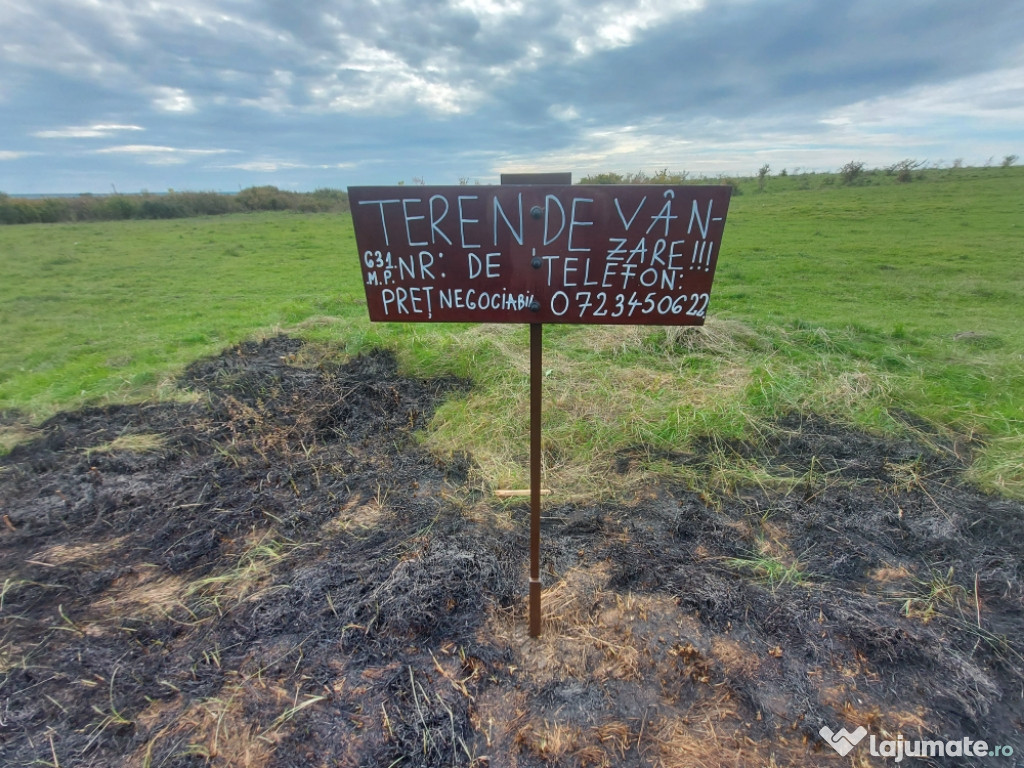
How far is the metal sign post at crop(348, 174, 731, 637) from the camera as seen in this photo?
1566 millimetres

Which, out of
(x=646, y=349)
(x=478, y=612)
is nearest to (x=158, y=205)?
(x=646, y=349)

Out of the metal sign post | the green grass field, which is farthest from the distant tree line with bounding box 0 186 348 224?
the metal sign post

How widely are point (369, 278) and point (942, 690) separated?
2.68m

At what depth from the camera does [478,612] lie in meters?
2.22

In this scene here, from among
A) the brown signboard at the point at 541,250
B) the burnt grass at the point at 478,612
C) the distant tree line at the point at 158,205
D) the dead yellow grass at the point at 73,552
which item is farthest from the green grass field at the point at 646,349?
the distant tree line at the point at 158,205

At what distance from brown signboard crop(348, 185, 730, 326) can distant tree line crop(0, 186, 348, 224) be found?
93.5 feet

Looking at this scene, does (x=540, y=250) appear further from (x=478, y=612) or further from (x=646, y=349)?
(x=646, y=349)

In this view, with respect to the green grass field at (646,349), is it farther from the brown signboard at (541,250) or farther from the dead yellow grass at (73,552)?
the dead yellow grass at (73,552)

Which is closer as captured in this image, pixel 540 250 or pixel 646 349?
pixel 540 250

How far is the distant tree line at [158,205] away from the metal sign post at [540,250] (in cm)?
2848

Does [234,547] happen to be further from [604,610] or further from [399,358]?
[399,358]

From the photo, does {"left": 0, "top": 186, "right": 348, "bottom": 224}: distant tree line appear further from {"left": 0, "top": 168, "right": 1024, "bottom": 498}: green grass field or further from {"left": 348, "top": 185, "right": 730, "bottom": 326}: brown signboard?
{"left": 348, "top": 185, "right": 730, "bottom": 326}: brown signboard

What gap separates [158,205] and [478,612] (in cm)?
3095

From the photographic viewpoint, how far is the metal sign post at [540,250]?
1566 mm
